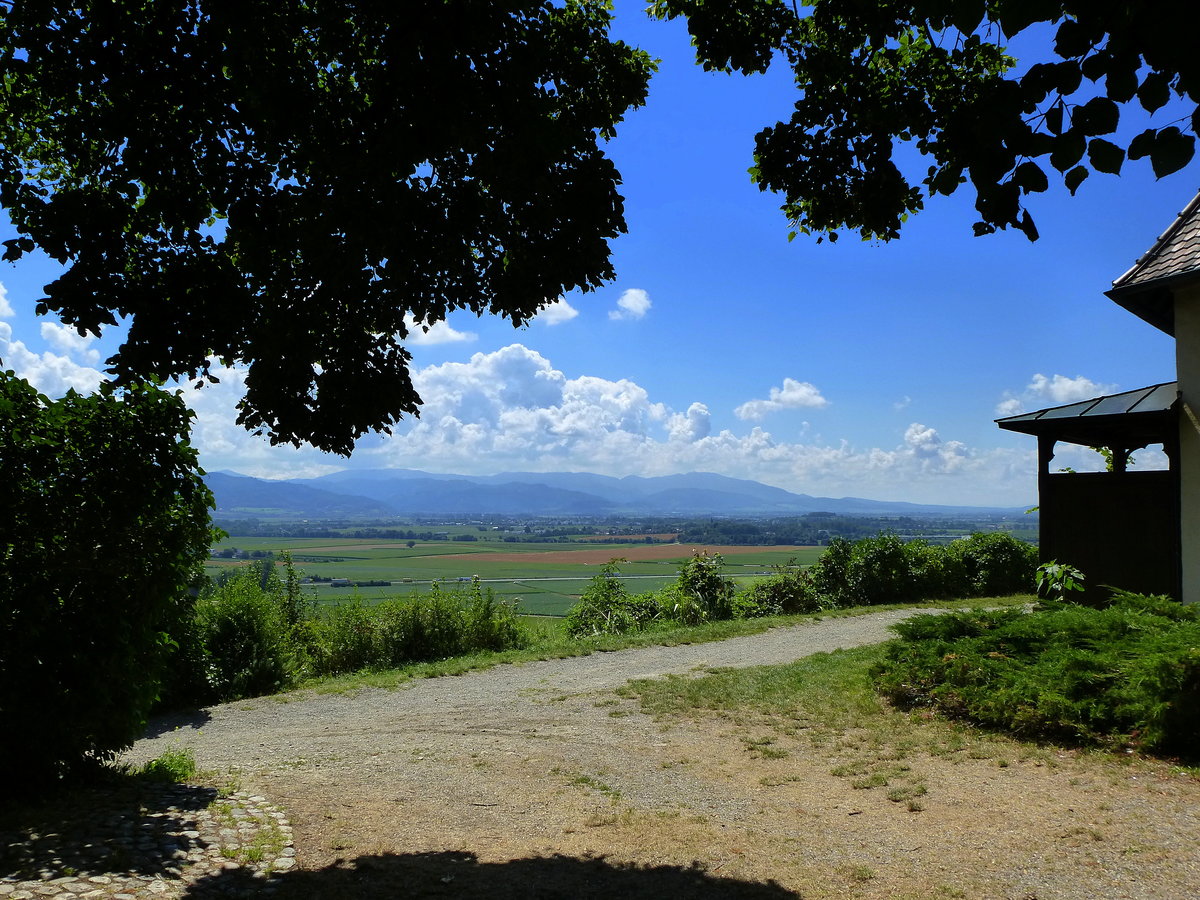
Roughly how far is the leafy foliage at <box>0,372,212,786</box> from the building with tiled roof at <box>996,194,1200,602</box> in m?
9.61

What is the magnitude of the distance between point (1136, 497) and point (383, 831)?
10.3 meters

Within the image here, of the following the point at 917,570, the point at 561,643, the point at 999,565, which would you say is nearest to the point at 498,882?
the point at 561,643

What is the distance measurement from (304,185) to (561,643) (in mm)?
8896

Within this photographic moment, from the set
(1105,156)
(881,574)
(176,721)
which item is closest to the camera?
(1105,156)

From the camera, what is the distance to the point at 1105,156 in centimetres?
224

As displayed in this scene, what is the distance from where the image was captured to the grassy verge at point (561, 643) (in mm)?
9719

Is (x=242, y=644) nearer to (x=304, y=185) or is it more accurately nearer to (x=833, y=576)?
(x=304, y=185)

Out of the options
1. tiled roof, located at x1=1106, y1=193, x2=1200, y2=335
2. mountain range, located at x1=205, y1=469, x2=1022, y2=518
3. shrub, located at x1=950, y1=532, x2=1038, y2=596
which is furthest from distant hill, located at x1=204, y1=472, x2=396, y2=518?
tiled roof, located at x1=1106, y1=193, x2=1200, y2=335

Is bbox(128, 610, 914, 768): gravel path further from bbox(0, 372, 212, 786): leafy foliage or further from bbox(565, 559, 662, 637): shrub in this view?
bbox(565, 559, 662, 637): shrub

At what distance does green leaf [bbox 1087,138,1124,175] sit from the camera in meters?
2.21

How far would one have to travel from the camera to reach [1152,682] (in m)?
5.46

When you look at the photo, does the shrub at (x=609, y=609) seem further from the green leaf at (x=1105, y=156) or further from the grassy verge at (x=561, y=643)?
the green leaf at (x=1105, y=156)

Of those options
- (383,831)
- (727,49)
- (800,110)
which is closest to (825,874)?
(383,831)

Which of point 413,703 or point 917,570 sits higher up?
point 917,570
